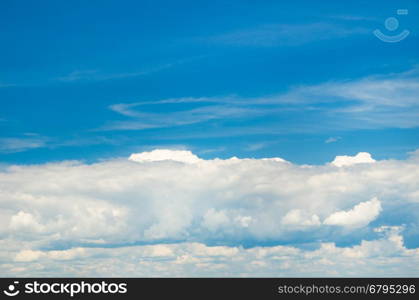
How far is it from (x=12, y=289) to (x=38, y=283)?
243 inches

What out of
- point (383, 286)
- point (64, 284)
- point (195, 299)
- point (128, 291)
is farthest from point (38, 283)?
point (383, 286)

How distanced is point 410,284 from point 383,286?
642cm

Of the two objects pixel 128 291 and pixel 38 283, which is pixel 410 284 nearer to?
pixel 128 291

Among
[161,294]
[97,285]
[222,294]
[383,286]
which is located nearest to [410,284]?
[383,286]

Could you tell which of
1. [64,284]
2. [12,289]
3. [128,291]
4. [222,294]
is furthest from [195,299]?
[12,289]

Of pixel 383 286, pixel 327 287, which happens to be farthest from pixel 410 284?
pixel 327 287

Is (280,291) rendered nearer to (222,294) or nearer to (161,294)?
(222,294)

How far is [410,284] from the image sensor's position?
141625 mm

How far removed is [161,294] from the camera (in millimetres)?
138125

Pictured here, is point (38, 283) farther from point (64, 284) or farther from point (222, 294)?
point (222, 294)

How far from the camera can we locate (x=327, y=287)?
5541 inches

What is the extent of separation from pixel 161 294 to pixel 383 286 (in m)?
48.9

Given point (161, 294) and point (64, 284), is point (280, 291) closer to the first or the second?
point (161, 294)

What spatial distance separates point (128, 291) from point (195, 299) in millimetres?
14614
